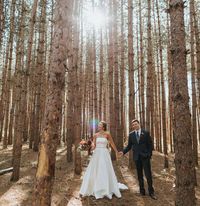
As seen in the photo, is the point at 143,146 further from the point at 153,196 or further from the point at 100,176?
the point at 100,176

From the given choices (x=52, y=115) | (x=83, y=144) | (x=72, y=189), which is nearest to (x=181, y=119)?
(x=52, y=115)

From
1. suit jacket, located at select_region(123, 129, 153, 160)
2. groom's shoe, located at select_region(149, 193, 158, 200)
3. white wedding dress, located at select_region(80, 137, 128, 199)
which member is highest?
suit jacket, located at select_region(123, 129, 153, 160)

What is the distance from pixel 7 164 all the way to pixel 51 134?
6064mm

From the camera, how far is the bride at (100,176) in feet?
18.2

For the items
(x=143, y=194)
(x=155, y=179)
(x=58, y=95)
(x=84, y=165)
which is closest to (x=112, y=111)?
(x=84, y=165)

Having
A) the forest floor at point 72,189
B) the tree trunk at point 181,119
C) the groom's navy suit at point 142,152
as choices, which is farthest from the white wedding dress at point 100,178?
the tree trunk at point 181,119

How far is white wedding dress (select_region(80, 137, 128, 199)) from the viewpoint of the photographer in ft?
18.2

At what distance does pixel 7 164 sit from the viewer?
352 inches

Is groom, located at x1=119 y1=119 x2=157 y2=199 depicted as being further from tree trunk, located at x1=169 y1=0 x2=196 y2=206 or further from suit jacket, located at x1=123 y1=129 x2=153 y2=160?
tree trunk, located at x1=169 y1=0 x2=196 y2=206

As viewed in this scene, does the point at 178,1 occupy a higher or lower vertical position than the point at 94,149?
higher

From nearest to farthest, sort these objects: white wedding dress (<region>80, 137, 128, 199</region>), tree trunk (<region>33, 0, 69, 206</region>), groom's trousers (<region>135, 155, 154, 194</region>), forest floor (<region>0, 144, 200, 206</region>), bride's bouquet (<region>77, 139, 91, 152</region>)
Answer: tree trunk (<region>33, 0, 69, 206</region>)
forest floor (<region>0, 144, 200, 206</region>)
white wedding dress (<region>80, 137, 128, 199</region>)
groom's trousers (<region>135, 155, 154, 194</region>)
bride's bouquet (<region>77, 139, 91, 152</region>)

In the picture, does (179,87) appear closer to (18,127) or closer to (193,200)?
(193,200)

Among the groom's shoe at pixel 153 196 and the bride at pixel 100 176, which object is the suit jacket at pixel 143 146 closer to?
the bride at pixel 100 176

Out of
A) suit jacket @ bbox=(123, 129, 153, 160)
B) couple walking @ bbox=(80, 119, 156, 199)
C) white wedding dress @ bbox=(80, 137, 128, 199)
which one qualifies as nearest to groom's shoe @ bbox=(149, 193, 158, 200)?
couple walking @ bbox=(80, 119, 156, 199)
